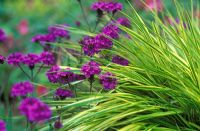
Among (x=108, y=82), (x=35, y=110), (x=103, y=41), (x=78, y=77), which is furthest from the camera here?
(x=78, y=77)

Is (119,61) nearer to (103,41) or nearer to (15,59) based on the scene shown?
(103,41)

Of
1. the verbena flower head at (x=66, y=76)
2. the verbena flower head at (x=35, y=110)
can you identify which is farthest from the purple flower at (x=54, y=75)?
the verbena flower head at (x=35, y=110)

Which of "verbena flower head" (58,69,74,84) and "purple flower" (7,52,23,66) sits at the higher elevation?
"purple flower" (7,52,23,66)

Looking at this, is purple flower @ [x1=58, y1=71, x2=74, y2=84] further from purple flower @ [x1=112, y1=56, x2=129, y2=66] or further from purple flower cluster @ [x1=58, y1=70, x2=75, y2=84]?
purple flower @ [x1=112, y1=56, x2=129, y2=66]

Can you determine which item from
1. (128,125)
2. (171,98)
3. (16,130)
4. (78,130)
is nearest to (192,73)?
(171,98)

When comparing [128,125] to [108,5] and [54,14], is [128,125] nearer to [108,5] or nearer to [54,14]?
[108,5]

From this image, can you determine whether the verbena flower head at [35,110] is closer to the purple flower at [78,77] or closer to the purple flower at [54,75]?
the purple flower at [54,75]

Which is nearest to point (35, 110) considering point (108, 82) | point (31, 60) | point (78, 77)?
point (108, 82)


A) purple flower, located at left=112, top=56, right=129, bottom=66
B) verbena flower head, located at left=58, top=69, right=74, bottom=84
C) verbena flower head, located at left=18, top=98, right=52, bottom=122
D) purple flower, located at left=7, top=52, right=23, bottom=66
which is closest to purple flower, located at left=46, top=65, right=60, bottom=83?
verbena flower head, located at left=58, top=69, right=74, bottom=84
